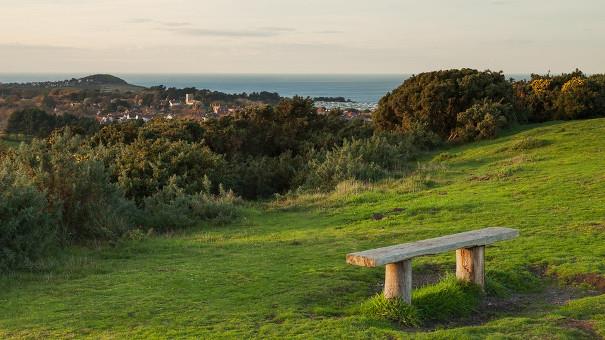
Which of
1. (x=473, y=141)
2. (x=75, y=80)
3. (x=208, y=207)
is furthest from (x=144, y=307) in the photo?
Answer: (x=75, y=80)

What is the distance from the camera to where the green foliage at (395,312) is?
8.15m

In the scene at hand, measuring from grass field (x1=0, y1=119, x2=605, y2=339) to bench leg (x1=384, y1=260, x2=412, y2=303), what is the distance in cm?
51

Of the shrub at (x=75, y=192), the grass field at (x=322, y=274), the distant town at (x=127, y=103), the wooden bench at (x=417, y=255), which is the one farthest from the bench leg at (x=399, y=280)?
the distant town at (x=127, y=103)

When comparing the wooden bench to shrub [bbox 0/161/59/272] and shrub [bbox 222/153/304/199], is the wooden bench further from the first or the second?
shrub [bbox 222/153/304/199]

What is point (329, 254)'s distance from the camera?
1219cm

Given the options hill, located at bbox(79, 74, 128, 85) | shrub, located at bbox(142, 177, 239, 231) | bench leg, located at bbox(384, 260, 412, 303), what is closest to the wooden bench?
bench leg, located at bbox(384, 260, 412, 303)

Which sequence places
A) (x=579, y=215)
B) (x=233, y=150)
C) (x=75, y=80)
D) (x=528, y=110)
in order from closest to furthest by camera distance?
(x=579, y=215)
(x=233, y=150)
(x=528, y=110)
(x=75, y=80)

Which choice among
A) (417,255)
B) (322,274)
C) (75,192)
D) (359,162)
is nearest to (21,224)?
(75,192)

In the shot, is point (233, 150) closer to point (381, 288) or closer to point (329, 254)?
→ point (329, 254)

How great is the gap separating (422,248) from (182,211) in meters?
11.0

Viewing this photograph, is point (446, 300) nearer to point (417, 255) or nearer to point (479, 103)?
point (417, 255)

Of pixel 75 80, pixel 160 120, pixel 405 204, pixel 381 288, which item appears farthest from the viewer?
pixel 75 80

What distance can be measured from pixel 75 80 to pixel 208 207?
112 m

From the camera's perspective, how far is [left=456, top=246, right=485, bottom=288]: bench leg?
9.38 metres
